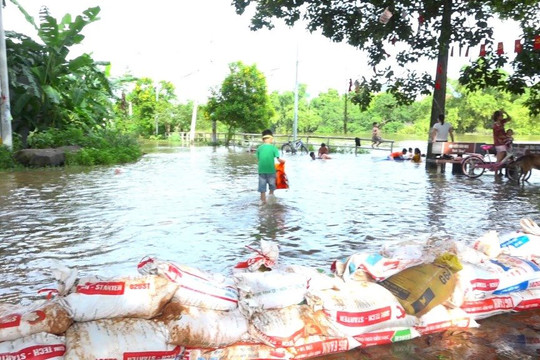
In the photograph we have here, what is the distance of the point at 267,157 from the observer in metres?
8.23

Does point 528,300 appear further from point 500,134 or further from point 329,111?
point 329,111

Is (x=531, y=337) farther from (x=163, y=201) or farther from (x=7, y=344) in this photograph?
(x=163, y=201)

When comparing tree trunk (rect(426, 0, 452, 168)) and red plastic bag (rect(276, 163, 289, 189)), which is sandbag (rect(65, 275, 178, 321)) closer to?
red plastic bag (rect(276, 163, 289, 189))

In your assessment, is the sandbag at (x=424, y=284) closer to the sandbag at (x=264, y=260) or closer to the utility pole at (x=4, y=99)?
the sandbag at (x=264, y=260)

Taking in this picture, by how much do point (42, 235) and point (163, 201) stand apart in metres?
2.74

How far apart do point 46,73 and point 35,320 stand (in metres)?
13.9

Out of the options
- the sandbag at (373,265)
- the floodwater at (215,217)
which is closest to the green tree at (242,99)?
the floodwater at (215,217)

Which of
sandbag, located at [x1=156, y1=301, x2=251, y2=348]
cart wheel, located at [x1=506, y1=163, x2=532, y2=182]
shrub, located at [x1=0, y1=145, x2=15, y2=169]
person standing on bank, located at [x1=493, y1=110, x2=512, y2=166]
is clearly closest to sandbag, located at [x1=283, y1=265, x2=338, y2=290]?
sandbag, located at [x1=156, y1=301, x2=251, y2=348]

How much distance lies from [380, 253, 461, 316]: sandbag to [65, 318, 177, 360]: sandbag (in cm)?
145

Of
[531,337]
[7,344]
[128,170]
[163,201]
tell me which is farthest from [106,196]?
[531,337]

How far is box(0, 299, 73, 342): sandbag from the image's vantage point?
2.41 m

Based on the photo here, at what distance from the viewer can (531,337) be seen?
3123 millimetres

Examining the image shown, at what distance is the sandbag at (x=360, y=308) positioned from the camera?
2982 millimetres

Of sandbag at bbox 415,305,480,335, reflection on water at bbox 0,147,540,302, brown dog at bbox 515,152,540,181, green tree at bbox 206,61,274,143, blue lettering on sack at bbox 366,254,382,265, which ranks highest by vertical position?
green tree at bbox 206,61,274,143
